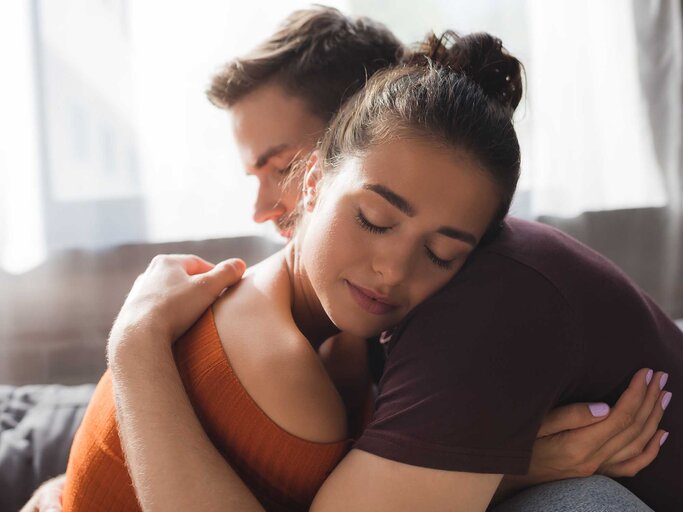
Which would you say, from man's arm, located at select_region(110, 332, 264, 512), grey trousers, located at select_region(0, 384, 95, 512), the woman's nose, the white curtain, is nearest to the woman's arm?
man's arm, located at select_region(110, 332, 264, 512)

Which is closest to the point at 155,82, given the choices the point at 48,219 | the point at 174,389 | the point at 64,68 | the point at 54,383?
the point at 64,68

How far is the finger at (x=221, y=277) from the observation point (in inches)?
39.7

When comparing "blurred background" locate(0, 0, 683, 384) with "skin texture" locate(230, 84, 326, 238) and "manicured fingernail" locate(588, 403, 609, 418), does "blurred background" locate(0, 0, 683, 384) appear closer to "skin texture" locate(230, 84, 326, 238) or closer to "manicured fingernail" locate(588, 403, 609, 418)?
"skin texture" locate(230, 84, 326, 238)

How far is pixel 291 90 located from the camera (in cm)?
127

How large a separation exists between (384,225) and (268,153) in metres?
0.44

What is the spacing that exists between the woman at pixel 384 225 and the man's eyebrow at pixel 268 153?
0.29 metres

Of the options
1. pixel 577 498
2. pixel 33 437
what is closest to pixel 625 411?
pixel 577 498

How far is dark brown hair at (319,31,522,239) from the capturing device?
88 cm

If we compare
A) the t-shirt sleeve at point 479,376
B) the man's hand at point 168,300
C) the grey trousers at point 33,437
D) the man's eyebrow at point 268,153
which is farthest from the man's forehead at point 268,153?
the grey trousers at point 33,437

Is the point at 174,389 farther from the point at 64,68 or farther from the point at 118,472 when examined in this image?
the point at 64,68

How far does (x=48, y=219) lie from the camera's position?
2053mm

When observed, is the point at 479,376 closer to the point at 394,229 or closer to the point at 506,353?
the point at 506,353

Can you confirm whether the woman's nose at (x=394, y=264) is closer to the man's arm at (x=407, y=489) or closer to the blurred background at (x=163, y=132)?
the man's arm at (x=407, y=489)

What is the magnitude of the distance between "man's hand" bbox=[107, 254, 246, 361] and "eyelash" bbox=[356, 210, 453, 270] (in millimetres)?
238
